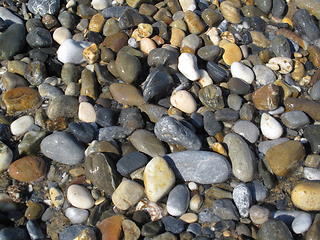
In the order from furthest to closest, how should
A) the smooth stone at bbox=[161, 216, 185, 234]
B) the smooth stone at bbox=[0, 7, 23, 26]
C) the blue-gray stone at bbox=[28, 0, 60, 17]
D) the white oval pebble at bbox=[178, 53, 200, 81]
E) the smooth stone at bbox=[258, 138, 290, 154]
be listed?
1. the blue-gray stone at bbox=[28, 0, 60, 17]
2. the smooth stone at bbox=[0, 7, 23, 26]
3. the white oval pebble at bbox=[178, 53, 200, 81]
4. the smooth stone at bbox=[258, 138, 290, 154]
5. the smooth stone at bbox=[161, 216, 185, 234]

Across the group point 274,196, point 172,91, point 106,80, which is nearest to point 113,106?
point 106,80

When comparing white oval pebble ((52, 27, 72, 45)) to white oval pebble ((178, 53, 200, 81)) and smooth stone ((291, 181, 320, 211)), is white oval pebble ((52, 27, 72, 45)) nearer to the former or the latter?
white oval pebble ((178, 53, 200, 81))

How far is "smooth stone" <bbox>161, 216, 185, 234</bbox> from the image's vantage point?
7.62ft

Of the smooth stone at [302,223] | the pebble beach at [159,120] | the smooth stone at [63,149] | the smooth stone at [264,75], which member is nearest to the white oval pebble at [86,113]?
the pebble beach at [159,120]

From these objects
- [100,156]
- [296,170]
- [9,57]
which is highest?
[296,170]

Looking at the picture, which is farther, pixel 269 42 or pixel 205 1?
pixel 205 1

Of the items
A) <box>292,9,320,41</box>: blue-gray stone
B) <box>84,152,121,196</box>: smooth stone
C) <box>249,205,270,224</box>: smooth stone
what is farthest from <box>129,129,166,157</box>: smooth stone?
<box>292,9,320,41</box>: blue-gray stone

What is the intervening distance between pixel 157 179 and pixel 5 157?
5.95ft

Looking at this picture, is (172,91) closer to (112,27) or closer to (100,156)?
(100,156)

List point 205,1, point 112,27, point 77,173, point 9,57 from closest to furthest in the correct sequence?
point 77,173 < point 9,57 < point 112,27 < point 205,1

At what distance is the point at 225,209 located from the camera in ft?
7.98

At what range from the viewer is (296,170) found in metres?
2.81

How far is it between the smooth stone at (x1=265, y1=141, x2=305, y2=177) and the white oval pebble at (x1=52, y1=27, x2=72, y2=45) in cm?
362

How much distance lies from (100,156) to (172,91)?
1423 millimetres
